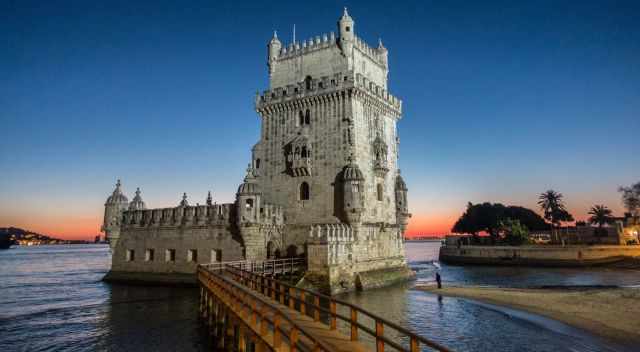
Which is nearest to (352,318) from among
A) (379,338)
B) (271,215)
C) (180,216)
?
(379,338)

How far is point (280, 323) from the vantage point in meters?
13.2

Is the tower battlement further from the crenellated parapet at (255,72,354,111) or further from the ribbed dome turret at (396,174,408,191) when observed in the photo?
the ribbed dome turret at (396,174,408,191)

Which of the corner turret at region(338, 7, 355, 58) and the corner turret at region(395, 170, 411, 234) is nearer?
the corner turret at region(338, 7, 355, 58)

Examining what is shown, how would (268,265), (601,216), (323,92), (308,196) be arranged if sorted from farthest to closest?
(601,216) → (323,92) → (308,196) → (268,265)

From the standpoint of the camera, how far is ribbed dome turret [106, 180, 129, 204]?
42.8m

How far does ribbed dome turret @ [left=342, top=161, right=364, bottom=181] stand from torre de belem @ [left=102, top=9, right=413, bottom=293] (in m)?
0.09

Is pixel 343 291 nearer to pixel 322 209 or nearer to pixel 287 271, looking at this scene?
pixel 287 271

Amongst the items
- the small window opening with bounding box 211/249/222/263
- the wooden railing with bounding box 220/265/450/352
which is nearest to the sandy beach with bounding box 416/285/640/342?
the wooden railing with bounding box 220/265/450/352

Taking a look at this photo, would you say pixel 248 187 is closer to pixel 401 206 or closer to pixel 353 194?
pixel 353 194

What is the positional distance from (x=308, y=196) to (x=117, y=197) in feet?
71.9

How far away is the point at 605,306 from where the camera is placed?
28.0 m

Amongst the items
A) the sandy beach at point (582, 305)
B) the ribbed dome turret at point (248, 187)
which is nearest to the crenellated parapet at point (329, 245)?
the ribbed dome turret at point (248, 187)

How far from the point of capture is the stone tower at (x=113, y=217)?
42188mm

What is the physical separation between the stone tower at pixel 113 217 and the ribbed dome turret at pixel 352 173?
25.5m
